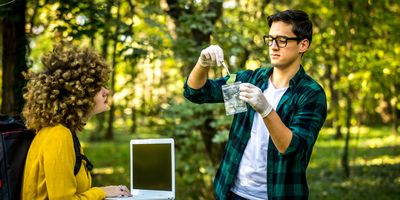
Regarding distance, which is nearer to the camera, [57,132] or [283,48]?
[57,132]

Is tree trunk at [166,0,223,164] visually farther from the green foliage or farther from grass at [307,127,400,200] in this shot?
grass at [307,127,400,200]

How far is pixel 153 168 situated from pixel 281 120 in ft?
2.33

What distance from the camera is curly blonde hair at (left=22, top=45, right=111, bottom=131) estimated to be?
2.62 metres

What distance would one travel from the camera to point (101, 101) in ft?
9.13

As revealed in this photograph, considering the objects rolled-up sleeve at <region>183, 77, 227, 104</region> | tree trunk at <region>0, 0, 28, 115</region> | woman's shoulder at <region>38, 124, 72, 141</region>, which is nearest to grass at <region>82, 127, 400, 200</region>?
tree trunk at <region>0, 0, 28, 115</region>

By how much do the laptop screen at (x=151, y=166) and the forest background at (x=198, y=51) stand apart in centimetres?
200

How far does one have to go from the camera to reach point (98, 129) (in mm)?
18500

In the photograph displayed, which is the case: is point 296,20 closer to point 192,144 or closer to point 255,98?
point 255,98

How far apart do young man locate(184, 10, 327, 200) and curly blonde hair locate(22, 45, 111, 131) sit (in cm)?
56

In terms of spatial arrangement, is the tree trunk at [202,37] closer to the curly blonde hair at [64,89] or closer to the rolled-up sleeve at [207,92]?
the rolled-up sleeve at [207,92]

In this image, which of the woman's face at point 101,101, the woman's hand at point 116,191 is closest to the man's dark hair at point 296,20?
the woman's face at point 101,101

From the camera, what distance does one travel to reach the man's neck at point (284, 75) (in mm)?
2889

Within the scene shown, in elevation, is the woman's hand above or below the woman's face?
below

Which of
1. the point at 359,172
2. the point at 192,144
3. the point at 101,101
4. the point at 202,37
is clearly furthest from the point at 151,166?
the point at 359,172
